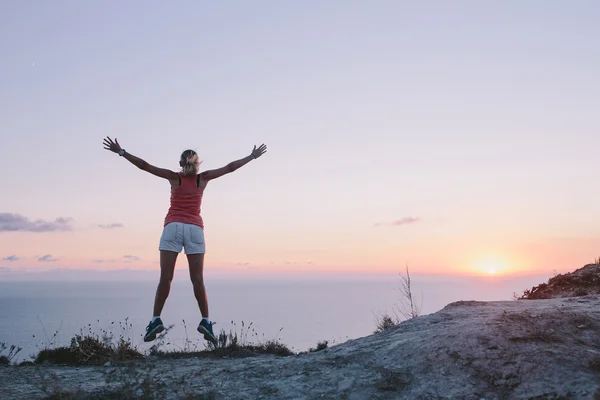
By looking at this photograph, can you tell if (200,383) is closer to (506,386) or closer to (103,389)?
(103,389)

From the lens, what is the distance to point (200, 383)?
5.68 metres

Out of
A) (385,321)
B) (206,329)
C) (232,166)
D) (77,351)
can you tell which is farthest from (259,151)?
(385,321)

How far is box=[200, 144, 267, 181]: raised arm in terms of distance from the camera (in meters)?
7.45

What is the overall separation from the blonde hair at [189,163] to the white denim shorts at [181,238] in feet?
2.34

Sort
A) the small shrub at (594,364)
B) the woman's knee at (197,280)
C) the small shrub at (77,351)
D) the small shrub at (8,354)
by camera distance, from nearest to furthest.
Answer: the small shrub at (594,364)
the woman's knee at (197,280)
the small shrub at (8,354)
the small shrub at (77,351)

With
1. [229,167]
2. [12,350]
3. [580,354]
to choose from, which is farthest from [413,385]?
[12,350]

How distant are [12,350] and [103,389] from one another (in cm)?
380

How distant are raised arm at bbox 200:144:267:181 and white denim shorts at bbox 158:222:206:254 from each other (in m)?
0.72

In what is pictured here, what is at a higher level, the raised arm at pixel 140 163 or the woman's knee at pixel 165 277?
the raised arm at pixel 140 163

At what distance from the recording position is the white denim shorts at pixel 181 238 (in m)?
7.09

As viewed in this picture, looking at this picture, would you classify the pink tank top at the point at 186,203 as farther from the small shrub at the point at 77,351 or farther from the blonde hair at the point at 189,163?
the small shrub at the point at 77,351

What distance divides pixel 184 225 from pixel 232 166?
1.05 m

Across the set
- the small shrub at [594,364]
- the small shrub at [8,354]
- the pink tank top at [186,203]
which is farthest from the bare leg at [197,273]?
the small shrub at [594,364]

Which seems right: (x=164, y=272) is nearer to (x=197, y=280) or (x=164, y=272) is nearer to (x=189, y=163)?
(x=197, y=280)
